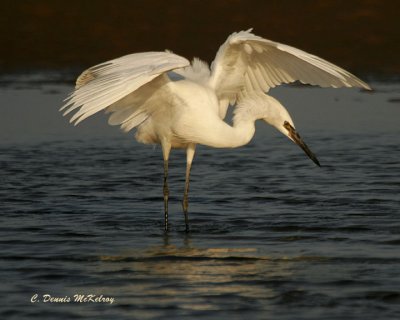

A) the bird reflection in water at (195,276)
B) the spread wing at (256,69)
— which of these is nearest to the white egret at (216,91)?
the spread wing at (256,69)

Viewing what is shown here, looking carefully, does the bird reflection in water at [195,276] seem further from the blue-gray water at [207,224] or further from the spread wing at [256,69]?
the spread wing at [256,69]

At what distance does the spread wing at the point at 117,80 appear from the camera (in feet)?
27.5

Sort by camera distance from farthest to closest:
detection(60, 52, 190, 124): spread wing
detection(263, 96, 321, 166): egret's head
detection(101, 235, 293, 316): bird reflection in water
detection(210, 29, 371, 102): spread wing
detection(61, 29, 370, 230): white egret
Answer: detection(263, 96, 321, 166): egret's head, detection(210, 29, 371, 102): spread wing, detection(61, 29, 370, 230): white egret, detection(60, 52, 190, 124): spread wing, detection(101, 235, 293, 316): bird reflection in water

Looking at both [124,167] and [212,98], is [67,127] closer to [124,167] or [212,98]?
[124,167]

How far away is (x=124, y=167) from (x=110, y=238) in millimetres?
3398

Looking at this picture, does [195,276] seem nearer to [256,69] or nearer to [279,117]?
[279,117]

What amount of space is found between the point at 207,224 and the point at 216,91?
1174 mm

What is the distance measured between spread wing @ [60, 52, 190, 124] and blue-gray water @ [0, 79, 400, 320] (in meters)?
1.14

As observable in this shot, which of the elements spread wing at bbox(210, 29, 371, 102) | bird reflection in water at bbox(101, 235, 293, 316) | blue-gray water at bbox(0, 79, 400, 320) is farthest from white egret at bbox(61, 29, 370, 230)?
bird reflection in water at bbox(101, 235, 293, 316)

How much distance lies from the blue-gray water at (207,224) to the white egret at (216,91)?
761mm

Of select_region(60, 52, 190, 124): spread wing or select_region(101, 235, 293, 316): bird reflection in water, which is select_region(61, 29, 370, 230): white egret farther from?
select_region(101, 235, 293, 316): bird reflection in water

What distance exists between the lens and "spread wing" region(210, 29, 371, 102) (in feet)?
32.1

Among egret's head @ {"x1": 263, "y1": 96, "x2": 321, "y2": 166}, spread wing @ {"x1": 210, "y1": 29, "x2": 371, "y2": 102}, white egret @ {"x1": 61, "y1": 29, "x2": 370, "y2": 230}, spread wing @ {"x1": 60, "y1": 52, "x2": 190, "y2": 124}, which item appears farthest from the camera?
egret's head @ {"x1": 263, "y1": 96, "x2": 321, "y2": 166}

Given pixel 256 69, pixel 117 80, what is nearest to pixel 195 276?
pixel 117 80
